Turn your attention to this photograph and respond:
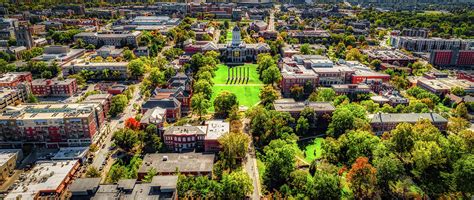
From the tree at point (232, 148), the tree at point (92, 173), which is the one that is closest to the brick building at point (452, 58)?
the tree at point (232, 148)

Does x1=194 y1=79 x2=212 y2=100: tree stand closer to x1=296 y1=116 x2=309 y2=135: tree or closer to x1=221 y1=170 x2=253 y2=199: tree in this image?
x1=296 y1=116 x2=309 y2=135: tree

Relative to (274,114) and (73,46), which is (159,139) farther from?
(73,46)

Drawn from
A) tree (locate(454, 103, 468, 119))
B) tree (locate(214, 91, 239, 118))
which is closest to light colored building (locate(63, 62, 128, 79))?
tree (locate(214, 91, 239, 118))

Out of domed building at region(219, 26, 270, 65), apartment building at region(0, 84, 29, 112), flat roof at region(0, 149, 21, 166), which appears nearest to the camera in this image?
flat roof at region(0, 149, 21, 166)

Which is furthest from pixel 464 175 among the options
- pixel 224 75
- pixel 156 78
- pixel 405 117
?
pixel 224 75

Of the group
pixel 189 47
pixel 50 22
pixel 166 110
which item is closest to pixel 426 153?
pixel 166 110

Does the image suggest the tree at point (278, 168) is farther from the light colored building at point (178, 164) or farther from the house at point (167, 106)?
the house at point (167, 106)
